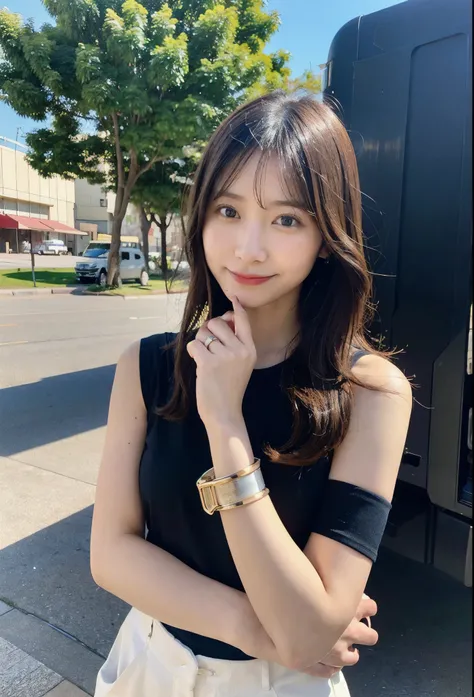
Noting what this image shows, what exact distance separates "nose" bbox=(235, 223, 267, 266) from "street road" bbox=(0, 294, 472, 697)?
58 centimetres

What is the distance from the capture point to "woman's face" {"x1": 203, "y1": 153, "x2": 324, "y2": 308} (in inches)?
41.9

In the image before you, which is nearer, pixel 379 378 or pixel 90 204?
pixel 379 378

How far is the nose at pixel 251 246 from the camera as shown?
1057 mm

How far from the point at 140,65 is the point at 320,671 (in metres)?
15.3

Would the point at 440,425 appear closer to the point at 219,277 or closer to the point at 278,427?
the point at 278,427

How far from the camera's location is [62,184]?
52031 mm

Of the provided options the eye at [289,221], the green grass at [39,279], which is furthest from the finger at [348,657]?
the green grass at [39,279]

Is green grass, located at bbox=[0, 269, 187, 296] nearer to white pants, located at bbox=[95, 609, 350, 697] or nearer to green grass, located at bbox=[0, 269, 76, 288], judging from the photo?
green grass, located at bbox=[0, 269, 76, 288]

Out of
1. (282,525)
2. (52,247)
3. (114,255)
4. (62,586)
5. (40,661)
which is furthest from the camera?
(52,247)

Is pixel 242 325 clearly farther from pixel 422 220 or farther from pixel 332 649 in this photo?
pixel 422 220

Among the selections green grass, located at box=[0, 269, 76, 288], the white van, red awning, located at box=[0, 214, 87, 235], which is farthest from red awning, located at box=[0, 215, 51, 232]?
the white van

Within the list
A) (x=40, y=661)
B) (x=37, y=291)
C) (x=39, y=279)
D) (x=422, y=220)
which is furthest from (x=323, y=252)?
(x=39, y=279)

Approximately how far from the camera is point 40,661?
2164 millimetres

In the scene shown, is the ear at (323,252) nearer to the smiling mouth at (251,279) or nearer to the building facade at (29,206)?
the smiling mouth at (251,279)
